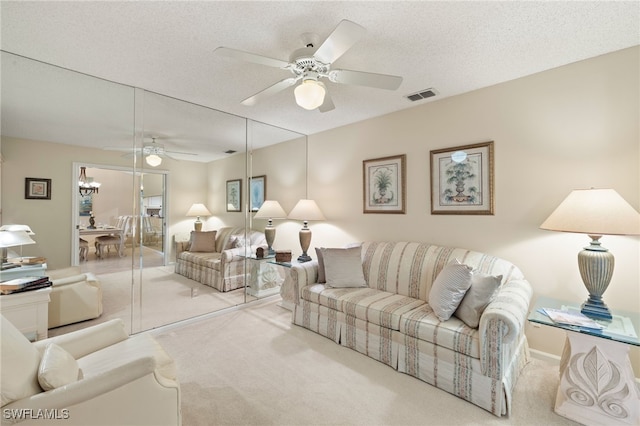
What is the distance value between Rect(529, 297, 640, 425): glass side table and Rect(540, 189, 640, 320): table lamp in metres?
0.21

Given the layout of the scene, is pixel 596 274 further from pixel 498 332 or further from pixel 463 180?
pixel 463 180

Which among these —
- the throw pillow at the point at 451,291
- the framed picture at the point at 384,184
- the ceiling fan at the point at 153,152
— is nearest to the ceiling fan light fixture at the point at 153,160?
the ceiling fan at the point at 153,152

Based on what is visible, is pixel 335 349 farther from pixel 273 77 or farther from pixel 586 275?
pixel 273 77

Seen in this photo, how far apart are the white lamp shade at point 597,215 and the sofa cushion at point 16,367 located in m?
2.97

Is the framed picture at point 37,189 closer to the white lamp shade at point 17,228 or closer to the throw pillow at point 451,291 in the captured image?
the white lamp shade at point 17,228

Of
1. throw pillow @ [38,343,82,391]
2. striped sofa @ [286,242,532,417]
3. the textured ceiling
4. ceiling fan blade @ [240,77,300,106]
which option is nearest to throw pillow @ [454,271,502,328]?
striped sofa @ [286,242,532,417]

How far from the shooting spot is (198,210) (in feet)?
11.4

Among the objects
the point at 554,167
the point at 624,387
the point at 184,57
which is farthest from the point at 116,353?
the point at 554,167

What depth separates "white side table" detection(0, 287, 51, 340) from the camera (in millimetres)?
2234

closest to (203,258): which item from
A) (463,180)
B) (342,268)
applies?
(342,268)

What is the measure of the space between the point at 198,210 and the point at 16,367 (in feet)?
7.93

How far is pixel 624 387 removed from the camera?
170 cm

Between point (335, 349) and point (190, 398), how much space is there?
124 centimetres

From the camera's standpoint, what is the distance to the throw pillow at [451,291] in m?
2.18
